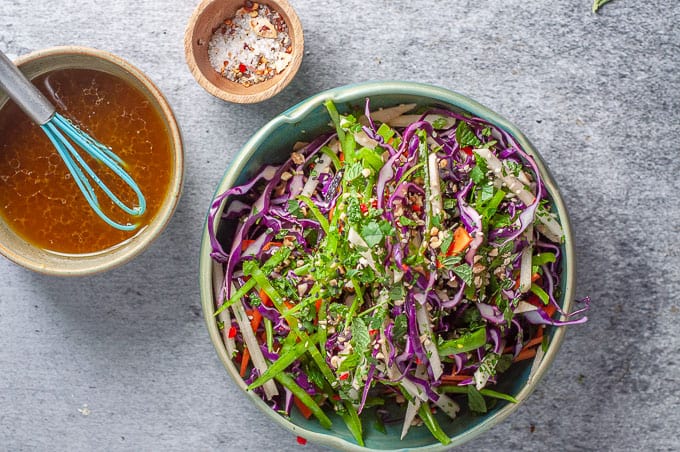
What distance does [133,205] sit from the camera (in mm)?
1781

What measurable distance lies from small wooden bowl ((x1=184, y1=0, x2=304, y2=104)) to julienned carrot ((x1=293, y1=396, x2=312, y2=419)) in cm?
77

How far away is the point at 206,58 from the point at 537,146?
→ 36.5 inches

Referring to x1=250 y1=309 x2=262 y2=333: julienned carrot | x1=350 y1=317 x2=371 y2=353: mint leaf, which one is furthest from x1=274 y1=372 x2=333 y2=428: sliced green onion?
x1=350 y1=317 x2=371 y2=353: mint leaf

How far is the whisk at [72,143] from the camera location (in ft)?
5.25

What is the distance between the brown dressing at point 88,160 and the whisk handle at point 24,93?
117 millimetres

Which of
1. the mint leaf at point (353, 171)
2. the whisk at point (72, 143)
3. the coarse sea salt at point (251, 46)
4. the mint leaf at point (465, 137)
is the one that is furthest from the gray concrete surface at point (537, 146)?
the mint leaf at point (353, 171)

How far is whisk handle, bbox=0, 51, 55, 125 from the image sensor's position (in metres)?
1.58

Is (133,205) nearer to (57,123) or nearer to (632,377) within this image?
(57,123)

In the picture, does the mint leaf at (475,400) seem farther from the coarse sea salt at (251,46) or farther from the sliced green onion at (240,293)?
the coarse sea salt at (251,46)

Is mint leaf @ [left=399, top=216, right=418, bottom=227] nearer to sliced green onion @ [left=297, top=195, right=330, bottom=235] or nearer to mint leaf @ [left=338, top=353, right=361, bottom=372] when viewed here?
sliced green onion @ [left=297, top=195, right=330, bottom=235]

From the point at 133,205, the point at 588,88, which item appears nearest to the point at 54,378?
the point at 133,205

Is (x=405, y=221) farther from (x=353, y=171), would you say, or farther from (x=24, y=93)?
(x=24, y=93)

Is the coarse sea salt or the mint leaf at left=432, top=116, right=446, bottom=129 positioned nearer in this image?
the mint leaf at left=432, top=116, right=446, bottom=129

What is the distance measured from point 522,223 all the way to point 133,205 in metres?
0.99
